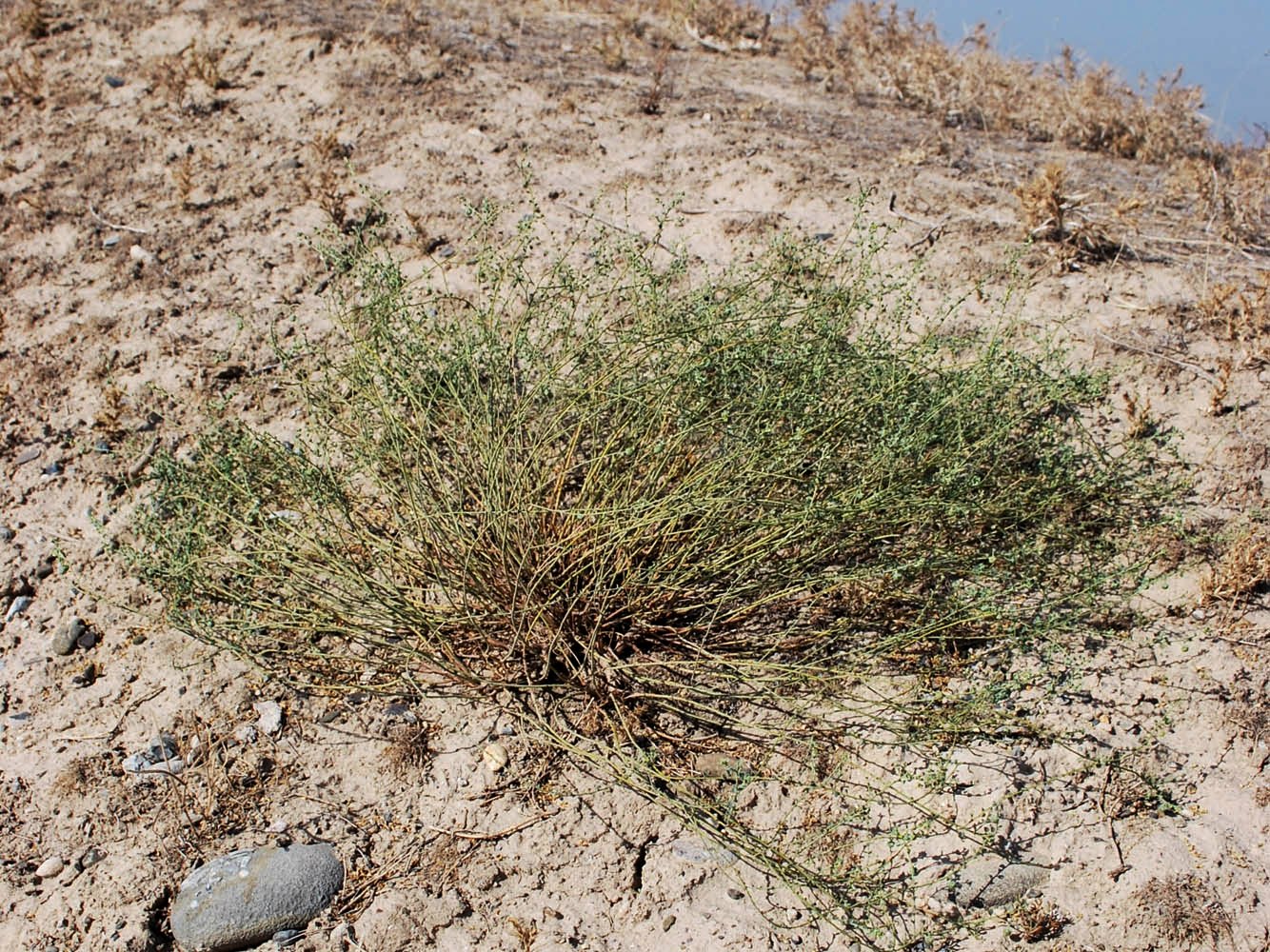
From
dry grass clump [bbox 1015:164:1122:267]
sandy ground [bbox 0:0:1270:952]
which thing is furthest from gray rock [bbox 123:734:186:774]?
dry grass clump [bbox 1015:164:1122:267]

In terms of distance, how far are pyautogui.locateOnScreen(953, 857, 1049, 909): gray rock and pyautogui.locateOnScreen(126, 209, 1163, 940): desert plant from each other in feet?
0.46

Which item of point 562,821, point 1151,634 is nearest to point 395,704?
point 562,821

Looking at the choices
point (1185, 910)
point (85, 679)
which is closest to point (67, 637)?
point (85, 679)

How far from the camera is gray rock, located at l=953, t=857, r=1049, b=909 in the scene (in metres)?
2.30

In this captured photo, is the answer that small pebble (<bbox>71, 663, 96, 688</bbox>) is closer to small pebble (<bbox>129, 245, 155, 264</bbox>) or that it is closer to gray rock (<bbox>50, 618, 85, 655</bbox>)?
gray rock (<bbox>50, 618, 85, 655</bbox>)

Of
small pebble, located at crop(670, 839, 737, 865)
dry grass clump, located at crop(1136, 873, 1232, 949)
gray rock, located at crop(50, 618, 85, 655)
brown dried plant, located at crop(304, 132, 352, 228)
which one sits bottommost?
gray rock, located at crop(50, 618, 85, 655)

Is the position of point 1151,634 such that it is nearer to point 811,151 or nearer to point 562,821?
point 562,821

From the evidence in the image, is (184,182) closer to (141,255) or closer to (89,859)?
(141,255)

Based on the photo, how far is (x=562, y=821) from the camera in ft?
8.10

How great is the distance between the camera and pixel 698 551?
2.72 meters

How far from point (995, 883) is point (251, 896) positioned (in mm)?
1664

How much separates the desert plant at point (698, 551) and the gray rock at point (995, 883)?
141 mm

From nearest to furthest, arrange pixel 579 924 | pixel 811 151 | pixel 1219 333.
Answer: pixel 579 924, pixel 1219 333, pixel 811 151

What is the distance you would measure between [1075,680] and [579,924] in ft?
4.67
